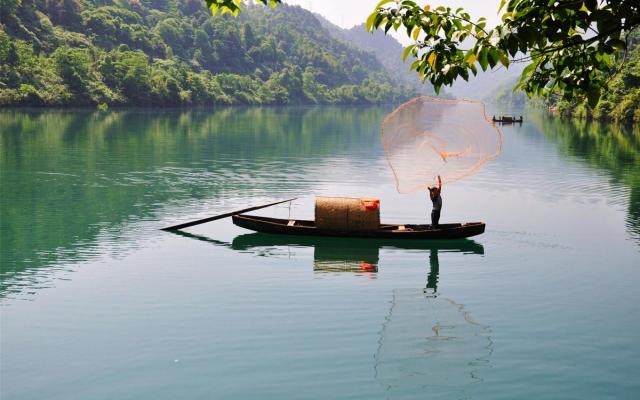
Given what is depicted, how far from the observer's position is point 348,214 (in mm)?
27359

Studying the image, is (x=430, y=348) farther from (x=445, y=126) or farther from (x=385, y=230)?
(x=445, y=126)

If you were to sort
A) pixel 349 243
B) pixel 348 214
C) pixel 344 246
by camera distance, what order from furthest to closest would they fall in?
pixel 349 243
pixel 344 246
pixel 348 214

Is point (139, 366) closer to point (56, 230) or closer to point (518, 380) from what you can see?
point (518, 380)

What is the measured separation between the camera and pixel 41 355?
15.6 m

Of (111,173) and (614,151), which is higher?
(614,151)

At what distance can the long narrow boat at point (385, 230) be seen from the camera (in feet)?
89.6

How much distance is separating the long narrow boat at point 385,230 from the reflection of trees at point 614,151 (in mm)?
8935

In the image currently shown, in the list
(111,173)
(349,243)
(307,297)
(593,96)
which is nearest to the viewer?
(593,96)

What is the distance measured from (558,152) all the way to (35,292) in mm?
61194

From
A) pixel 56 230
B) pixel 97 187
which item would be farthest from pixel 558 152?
pixel 56 230

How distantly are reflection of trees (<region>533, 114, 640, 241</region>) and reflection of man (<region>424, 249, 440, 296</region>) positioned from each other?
35.3ft

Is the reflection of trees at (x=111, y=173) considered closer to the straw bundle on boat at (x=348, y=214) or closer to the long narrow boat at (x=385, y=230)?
the long narrow boat at (x=385, y=230)

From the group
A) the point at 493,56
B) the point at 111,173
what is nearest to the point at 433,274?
the point at 493,56

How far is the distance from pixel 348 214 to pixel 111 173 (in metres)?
27.0
